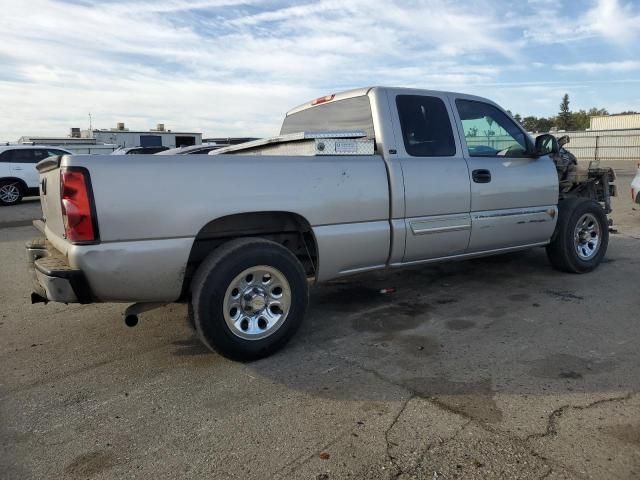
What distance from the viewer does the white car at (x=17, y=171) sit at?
51.5 ft

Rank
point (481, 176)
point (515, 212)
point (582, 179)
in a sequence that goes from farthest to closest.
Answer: point (582, 179), point (515, 212), point (481, 176)

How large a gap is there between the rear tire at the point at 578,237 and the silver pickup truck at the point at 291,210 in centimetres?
24

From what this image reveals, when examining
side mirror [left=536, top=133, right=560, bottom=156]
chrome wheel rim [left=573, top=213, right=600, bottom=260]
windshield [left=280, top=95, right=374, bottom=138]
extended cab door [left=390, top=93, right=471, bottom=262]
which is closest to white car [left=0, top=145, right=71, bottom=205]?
windshield [left=280, top=95, right=374, bottom=138]

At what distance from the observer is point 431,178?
457 cm

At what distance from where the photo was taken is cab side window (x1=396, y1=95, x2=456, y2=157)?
4.61 meters

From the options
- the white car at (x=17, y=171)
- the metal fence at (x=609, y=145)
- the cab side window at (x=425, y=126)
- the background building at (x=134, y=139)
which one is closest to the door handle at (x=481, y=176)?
the cab side window at (x=425, y=126)

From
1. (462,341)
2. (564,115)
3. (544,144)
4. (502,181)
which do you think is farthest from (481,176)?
(564,115)

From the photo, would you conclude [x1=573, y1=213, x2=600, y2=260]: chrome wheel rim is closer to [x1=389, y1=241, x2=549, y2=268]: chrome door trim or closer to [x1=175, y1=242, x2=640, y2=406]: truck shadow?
[x1=175, y1=242, x2=640, y2=406]: truck shadow

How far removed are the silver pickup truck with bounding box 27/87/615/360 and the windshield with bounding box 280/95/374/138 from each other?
2 centimetres

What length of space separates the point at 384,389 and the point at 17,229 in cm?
1018

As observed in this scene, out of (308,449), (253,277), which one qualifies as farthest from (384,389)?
(253,277)

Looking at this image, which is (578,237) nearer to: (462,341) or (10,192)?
(462,341)

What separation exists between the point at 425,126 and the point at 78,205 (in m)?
3.01

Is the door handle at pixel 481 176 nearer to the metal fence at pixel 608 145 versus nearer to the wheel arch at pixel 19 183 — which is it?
the wheel arch at pixel 19 183
